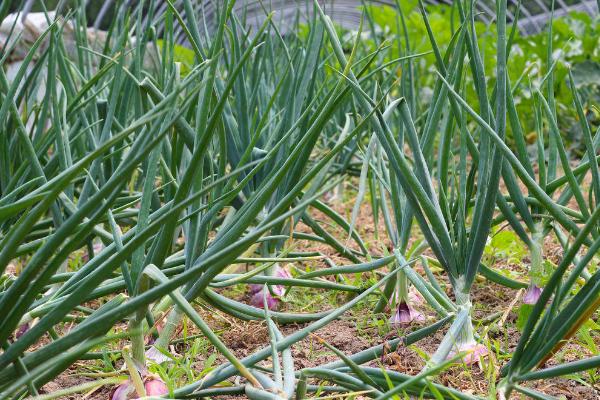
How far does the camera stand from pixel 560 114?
12.0 ft

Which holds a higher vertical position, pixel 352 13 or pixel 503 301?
pixel 503 301

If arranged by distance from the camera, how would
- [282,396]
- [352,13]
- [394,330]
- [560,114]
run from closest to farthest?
[282,396] → [394,330] → [560,114] → [352,13]

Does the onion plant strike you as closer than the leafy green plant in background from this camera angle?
Yes

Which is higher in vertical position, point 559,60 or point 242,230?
point 242,230

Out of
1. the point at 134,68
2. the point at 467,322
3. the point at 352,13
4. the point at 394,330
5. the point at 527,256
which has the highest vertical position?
the point at 134,68

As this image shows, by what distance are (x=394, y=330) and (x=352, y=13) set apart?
24.7 feet

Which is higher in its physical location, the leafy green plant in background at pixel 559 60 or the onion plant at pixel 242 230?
the onion plant at pixel 242 230

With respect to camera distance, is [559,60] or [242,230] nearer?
[242,230]

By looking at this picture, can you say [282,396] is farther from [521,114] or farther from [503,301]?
[521,114]

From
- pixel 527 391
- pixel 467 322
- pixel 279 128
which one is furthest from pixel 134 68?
pixel 527 391

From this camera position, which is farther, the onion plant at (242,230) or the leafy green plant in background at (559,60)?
the leafy green plant in background at (559,60)

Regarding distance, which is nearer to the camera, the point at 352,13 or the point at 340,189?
the point at 340,189

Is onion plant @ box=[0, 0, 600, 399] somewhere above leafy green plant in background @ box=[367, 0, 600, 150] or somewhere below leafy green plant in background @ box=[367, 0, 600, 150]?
above

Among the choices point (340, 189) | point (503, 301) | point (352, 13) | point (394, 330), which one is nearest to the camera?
point (394, 330)
